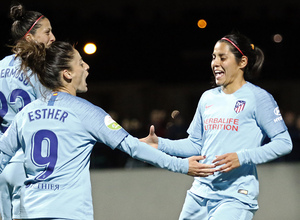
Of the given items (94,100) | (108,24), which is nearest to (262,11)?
(108,24)

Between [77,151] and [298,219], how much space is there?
4411 millimetres

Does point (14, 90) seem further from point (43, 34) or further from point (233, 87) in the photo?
point (233, 87)

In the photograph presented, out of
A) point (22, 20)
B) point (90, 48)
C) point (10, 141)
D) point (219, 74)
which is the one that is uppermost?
point (90, 48)

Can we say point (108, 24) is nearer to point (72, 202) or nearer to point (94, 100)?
point (94, 100)

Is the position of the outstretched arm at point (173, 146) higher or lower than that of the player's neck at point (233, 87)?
lower

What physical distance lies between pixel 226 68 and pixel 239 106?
28 cm

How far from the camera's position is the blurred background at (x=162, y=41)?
13.0m

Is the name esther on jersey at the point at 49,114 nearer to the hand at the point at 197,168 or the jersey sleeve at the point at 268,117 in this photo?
the hand at the point at 197,168

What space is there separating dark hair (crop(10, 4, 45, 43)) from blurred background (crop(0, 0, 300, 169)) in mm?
7226

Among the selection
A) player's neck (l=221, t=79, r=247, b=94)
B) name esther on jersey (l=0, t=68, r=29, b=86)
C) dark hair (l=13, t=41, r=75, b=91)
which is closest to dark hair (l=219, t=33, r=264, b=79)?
player's neck (l=221, t=79, r=247, b=94)

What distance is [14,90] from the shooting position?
3611 mm

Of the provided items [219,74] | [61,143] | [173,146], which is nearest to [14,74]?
[61,143]

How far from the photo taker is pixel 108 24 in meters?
13.4

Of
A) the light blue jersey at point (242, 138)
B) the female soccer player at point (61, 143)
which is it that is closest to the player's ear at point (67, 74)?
the female soccer player at point (61, 143)
